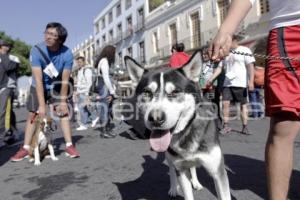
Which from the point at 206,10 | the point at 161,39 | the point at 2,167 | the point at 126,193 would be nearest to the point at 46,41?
the point at 2,167

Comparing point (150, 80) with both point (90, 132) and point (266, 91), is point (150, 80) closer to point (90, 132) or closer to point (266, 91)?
point (266, 91)

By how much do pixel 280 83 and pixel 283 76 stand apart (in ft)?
0.15

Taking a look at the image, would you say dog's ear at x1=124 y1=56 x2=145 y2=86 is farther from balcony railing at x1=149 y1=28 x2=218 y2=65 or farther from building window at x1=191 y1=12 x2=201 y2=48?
building window at x1=191 y1=12 x2=201 y2=48

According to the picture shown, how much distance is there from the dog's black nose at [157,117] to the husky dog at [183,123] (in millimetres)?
19

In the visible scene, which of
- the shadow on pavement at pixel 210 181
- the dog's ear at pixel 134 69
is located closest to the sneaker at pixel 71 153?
the shadow on pavement at pixel 210 181

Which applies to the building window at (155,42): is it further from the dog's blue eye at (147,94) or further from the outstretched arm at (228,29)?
the outstretched arm at (228,29)

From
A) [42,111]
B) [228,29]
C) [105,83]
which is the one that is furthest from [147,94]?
[105,83]

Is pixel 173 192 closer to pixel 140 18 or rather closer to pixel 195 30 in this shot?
pixel 195 30

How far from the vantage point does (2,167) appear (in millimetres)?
5445

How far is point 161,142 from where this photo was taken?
279cm

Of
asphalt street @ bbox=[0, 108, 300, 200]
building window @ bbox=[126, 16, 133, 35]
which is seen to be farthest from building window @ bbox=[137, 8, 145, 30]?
asphalt street @ bbox=[0, 108, 300, 200]

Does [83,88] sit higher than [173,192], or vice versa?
[83,88]

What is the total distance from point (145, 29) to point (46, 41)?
111 ft

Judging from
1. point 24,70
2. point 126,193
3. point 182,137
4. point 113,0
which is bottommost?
point 126,193
